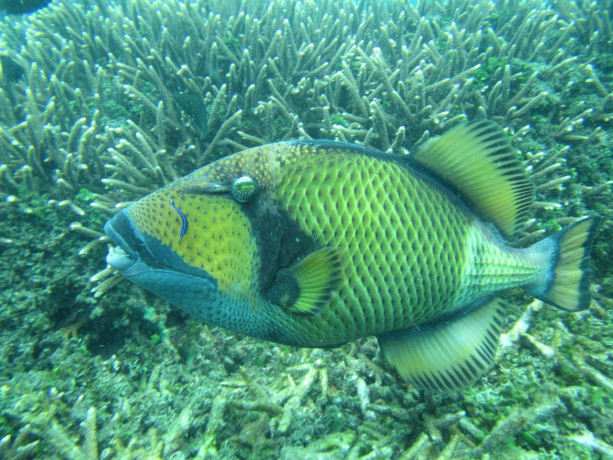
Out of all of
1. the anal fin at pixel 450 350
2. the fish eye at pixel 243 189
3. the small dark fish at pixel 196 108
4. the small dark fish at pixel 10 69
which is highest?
the small dark fish at pixel 10 69

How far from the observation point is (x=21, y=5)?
4.25m

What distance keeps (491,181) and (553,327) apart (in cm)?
125

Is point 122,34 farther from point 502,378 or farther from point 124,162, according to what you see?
point 502,378

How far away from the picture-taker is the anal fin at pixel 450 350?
5.10 feet

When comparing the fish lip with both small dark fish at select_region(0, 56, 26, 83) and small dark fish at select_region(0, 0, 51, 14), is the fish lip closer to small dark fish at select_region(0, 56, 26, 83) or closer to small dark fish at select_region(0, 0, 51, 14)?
small dark fish at select_region(0, 56, 26, 83)

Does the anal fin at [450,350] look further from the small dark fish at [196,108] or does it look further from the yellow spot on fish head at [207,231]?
the small dark fish at [196,108]

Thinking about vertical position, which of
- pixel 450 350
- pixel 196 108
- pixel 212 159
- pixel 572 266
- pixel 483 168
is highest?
pixel 196 108

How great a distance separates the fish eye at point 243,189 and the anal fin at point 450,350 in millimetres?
950

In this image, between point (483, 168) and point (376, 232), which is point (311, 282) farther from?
point (483, 168)

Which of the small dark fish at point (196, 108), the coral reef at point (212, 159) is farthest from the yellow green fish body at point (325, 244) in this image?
the small dark fish at point (196, 108)

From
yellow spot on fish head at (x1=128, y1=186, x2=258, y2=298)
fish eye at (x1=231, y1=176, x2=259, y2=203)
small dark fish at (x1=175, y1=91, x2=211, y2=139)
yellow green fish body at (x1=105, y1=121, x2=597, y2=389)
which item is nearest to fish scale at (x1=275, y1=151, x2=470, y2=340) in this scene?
yellow green fish body at (x1=105, y1=121, x2=597, y2=389)

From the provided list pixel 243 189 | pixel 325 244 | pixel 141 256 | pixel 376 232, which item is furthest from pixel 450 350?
pixel 141 256

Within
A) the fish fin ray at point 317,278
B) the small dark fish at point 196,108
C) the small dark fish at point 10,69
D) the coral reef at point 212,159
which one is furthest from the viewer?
the small dark fish at point 10,69

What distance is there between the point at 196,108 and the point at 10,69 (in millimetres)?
2742
